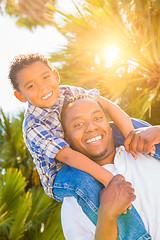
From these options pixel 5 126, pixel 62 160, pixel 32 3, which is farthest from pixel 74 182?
pixel 32 3

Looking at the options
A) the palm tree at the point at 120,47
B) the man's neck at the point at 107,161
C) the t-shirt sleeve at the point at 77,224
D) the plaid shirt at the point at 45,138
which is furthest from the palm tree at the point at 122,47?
the t-shirt sleeve at the point at 77,224

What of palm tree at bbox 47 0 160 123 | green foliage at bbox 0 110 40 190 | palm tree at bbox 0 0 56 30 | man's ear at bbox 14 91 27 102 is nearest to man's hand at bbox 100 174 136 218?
man's ear at bbox 14 91 27 102

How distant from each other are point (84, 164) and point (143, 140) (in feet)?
1.27

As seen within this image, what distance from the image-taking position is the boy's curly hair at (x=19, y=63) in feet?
6.56

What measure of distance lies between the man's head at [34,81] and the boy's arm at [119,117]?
1.40 ft

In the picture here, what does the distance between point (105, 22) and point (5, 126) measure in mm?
2461

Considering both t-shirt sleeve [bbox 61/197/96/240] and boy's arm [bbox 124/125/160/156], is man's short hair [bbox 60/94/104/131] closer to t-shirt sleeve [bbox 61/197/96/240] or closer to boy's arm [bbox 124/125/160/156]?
boy's arm [bbox 124/125/160/156]

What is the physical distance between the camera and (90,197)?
5.01 ft

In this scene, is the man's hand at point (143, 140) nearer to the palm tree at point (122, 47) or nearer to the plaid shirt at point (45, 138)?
the plaid shirt at point (45, 138)

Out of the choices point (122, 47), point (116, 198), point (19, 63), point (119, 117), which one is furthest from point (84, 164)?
point (122, 47)

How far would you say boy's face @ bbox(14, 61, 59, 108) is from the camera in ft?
6.29

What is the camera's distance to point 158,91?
3506mm

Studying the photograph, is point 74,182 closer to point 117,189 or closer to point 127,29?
point 117,189

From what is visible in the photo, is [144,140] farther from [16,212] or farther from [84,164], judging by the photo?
[16,212]
